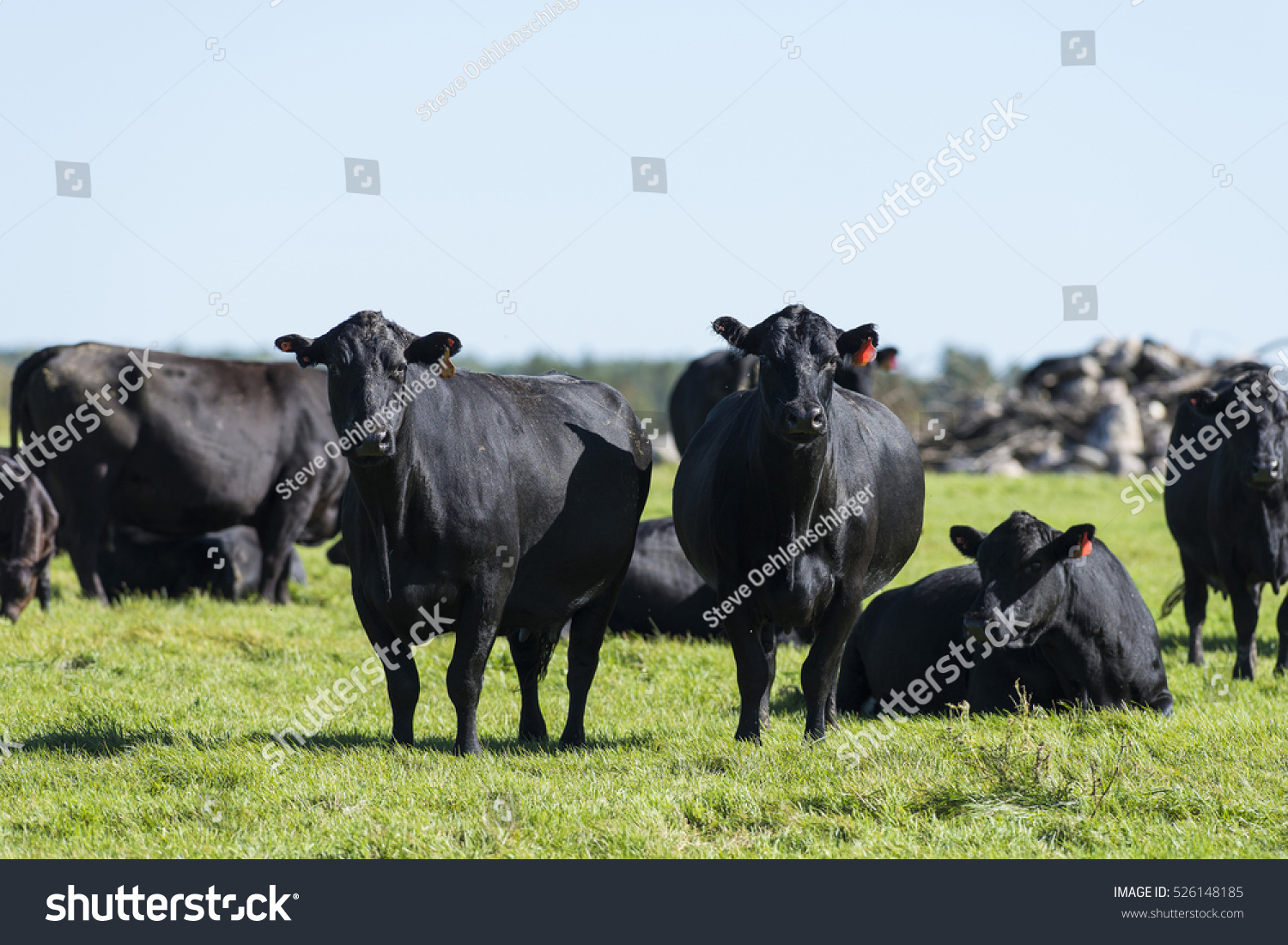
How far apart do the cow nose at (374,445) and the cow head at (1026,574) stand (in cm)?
323

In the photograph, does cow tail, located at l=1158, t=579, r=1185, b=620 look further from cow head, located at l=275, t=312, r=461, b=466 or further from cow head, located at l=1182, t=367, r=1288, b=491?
cow head, located at l=275, t=312, r=461, b=466

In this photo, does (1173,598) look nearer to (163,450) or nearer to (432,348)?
(432,348)

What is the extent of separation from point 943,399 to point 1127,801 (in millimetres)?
32645

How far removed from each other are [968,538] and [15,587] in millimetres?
7561

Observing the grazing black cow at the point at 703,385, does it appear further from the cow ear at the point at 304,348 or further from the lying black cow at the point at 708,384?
the cow ear at the point at 304,348

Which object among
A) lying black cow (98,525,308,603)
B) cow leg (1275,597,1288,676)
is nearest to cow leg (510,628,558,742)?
cow leg (1275,597,1288,676)

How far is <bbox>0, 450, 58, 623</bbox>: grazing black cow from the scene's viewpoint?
11.0 meters

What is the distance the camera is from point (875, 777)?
6066 millimetres

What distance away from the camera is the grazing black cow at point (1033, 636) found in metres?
7.51

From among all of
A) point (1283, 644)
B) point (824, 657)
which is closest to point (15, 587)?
point (824, 657)

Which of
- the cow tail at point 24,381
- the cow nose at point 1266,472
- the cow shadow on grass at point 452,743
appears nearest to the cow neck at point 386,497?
the cow shadow on grass at point 452,743

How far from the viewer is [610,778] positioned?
6.38m
